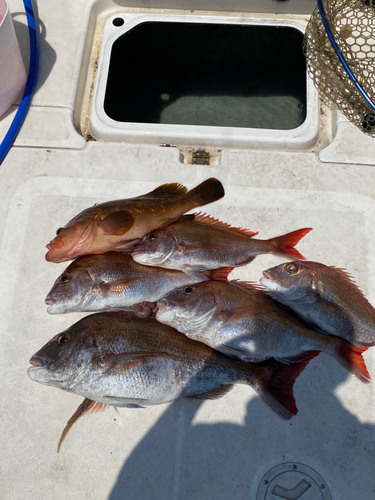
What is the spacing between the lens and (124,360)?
188cm

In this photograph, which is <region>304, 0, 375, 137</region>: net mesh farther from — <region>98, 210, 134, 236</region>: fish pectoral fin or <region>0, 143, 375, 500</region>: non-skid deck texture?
<region>98, 210, 134, 236</region>: fish pectoral fin

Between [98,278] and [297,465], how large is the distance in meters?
1.23

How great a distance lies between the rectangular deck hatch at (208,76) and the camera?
306cm

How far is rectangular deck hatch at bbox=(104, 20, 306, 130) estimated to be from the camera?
306 cm

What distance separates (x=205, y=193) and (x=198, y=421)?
1100 millimetres

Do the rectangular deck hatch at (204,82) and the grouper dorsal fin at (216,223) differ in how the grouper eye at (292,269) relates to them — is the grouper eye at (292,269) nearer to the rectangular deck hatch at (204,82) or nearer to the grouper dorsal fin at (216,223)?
the grouper dorsal fin at (216,223)

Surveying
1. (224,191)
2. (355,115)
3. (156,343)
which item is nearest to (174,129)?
(224,191)

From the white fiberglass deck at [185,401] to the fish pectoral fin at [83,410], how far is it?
5cm

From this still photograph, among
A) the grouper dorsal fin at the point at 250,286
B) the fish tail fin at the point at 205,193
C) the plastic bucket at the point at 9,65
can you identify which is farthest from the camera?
the plastic bucket at the point at 9,65

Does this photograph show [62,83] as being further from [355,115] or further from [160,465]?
[160,465]

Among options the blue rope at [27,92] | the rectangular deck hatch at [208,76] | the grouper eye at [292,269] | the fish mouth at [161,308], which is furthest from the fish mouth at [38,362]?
the rectangular deck hatch at [208,76]

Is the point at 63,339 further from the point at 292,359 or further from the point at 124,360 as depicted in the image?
the point at 292,359

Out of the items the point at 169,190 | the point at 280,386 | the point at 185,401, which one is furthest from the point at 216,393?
the point at 169,190

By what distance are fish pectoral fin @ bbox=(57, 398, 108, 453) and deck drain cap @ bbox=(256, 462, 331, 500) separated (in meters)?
0.81
